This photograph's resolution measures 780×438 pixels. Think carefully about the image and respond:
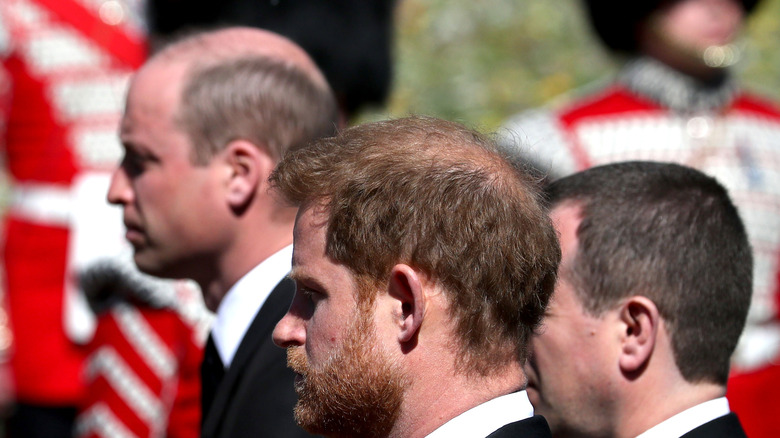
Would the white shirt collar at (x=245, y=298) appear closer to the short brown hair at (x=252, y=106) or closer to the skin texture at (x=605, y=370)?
the short brown hair at (x=252, y=106)

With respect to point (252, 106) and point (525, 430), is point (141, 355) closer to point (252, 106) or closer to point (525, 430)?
point (252, 106)

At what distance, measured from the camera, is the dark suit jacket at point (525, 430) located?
5.49ft

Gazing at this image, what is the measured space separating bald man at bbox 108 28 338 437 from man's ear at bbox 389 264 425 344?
747mm

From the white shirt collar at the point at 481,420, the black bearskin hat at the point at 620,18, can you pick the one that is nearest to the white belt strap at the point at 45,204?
the black bearskin hat at the point at 620,18

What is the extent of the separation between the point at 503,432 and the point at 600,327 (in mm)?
609

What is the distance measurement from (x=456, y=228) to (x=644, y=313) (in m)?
0.65

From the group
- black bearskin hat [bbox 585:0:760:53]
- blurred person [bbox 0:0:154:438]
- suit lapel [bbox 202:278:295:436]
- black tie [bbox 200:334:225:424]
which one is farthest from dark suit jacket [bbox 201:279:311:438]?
black bearskin hat [bbox 585:0:760:53]

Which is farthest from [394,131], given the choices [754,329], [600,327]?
[754,329]

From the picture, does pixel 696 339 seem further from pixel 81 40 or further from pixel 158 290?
pixel 81 40

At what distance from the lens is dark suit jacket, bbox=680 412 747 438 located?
207 cm

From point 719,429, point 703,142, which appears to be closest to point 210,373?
point 719,429

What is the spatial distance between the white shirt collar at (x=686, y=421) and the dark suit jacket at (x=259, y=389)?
2.17ft

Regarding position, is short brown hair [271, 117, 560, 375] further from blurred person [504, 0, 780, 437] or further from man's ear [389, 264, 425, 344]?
blurred person [504, 0, 780, 437]

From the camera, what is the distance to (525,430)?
170 cm
